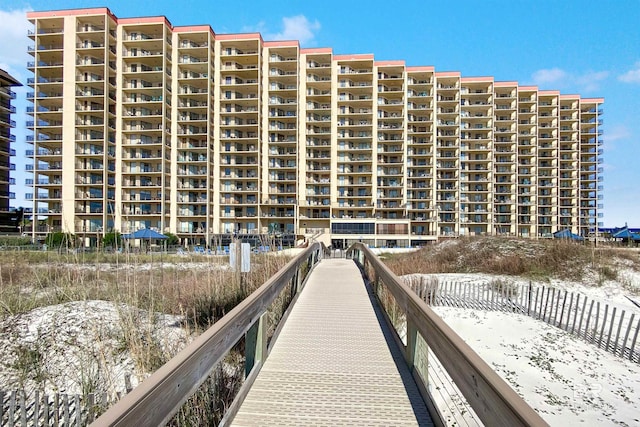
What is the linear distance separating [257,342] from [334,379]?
3.10ft

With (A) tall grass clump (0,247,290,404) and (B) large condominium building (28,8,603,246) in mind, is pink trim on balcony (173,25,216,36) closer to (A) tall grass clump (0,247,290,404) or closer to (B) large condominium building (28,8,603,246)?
(B) large condominium building (28,8,603,246)

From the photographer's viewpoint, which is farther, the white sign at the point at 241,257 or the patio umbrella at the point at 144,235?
the patio umbrella at the point at 144,235

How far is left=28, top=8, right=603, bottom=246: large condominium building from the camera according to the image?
5012 centimetres

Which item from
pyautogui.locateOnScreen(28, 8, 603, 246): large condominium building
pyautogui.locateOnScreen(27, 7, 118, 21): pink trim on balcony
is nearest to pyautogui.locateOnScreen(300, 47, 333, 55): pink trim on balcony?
pyautogui.locateOnScreen(28, 8, 603, 246): large condominium building

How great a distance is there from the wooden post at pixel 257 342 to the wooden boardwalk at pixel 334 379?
0.15 m

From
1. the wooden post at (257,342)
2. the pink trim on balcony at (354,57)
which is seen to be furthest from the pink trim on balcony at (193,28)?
the wooden post at (257,342)

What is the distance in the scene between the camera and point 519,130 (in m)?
65.6

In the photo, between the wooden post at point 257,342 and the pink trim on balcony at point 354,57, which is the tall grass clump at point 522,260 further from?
the pink trim on balcony at point 354,57

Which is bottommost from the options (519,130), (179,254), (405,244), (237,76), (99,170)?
(405,244)

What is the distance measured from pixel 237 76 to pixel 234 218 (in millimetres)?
21690

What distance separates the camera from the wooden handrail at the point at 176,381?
149 centimetres

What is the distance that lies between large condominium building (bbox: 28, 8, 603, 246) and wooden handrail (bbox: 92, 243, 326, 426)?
47.7 metres

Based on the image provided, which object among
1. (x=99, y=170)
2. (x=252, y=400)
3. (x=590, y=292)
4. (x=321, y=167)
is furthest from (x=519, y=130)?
(x=252, y=400)

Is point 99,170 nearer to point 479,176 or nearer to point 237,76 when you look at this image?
point 237,76
